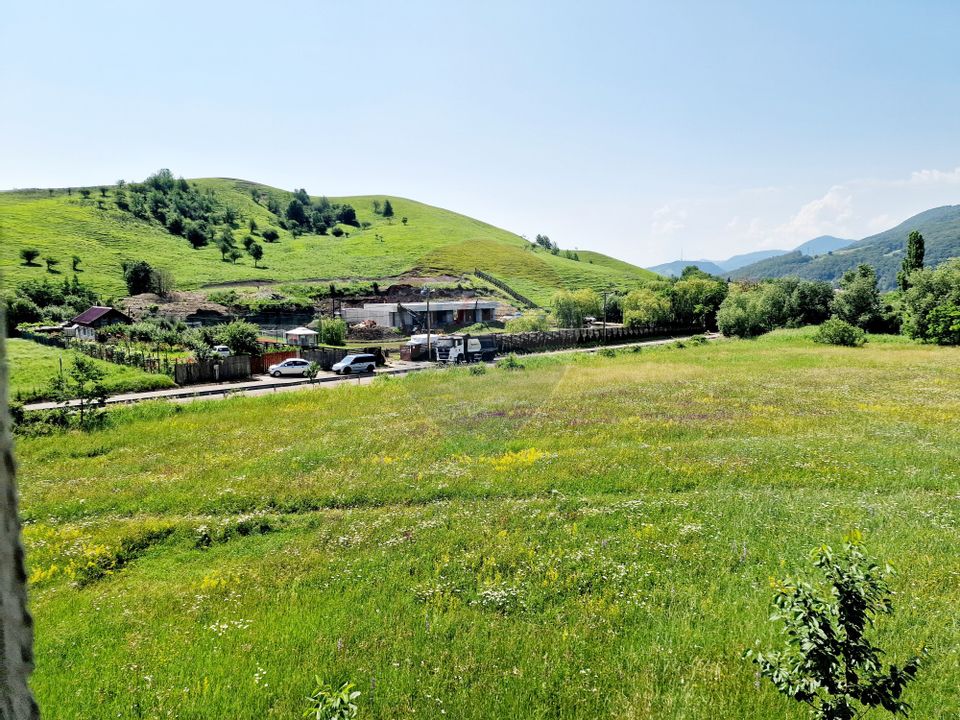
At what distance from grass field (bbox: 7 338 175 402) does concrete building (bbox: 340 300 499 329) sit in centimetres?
3992

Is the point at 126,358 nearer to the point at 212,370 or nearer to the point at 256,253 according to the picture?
the point at 212,370

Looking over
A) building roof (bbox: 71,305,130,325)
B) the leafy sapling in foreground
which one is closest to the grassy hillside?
building roof (bbox: 71,305,130,325)

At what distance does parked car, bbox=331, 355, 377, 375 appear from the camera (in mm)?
46938

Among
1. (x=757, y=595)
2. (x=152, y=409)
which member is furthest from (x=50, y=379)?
(x=757, y=595)

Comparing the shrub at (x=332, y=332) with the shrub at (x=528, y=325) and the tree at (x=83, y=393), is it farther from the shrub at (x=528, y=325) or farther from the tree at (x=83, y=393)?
the tree at (x=83, y=393)

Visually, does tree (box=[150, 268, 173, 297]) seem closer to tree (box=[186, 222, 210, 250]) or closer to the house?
the house

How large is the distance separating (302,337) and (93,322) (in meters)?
24.7

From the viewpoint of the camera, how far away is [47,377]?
125 ft

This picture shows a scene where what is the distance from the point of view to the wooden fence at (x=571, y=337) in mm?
62312

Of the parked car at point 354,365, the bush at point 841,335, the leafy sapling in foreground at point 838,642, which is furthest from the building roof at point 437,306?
the leafy sapling in foreground at point 838,642

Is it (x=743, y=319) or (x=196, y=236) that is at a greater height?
(x=196, y=236)

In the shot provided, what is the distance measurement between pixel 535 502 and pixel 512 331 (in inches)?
2252

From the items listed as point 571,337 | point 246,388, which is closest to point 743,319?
point 571,337

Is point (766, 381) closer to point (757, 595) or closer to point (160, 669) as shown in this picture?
point (757, 595)
